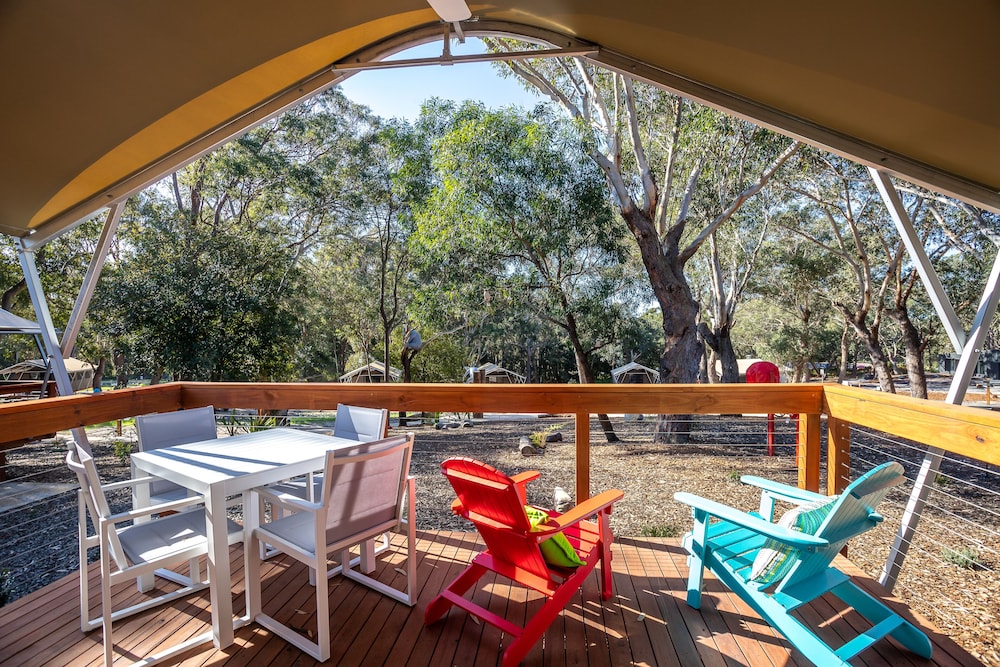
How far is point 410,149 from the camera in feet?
48.1

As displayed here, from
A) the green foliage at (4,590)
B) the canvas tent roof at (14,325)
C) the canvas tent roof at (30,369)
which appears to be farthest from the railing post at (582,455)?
the canvas tent roof at (30,369)

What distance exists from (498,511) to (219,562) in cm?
118

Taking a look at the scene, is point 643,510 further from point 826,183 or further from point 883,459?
point 826,183

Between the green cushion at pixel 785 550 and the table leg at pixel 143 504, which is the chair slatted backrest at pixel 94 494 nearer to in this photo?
the table leg at pixel 143 504

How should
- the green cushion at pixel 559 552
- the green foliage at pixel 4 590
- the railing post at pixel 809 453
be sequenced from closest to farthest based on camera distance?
the green cushion at pixel 559 552, the railing post at pixel 809 453, the green foliage at pixel 4 590

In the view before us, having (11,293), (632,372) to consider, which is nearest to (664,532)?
(11,293)

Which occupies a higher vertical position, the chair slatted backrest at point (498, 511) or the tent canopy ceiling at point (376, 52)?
the tent canopy ceiling at point (376, 52)

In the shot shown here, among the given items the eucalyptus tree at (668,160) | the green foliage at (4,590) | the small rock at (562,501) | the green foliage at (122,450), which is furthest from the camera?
the eucalyptus tree at (668,160)

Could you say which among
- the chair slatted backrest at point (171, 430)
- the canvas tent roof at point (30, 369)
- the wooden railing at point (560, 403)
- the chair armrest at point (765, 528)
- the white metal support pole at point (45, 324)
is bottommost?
the canvas tent roof at point (30, 369)

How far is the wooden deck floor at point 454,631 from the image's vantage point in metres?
2.24

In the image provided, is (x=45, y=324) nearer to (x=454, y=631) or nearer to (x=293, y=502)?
(x=293, y=502)

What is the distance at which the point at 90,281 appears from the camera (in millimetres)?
3678

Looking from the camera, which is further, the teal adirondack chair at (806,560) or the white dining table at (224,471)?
the white dining table at (224,471)

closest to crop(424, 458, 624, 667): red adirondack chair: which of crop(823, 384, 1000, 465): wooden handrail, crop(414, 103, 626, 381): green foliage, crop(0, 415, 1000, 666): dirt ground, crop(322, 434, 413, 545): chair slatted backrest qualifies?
crop(322, 434, 413, 545): chair slatted backrest
